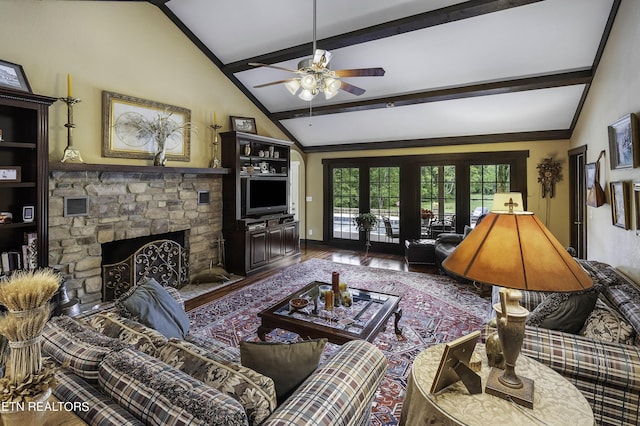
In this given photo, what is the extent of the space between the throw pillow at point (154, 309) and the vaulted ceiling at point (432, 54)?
369cm

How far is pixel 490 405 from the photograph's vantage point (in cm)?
128

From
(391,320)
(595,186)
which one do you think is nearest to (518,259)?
(391,320)

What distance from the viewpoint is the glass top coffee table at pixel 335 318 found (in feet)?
8.38

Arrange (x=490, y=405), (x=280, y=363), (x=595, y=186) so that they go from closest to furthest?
1. (x=490, y=405)
2. (x=280, y=363)
3. (x=595, y=186)

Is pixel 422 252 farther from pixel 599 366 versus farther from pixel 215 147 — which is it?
pixel 599 366

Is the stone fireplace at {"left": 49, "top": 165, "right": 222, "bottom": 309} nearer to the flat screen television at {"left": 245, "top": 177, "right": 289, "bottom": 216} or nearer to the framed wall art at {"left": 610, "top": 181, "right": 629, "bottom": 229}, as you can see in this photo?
the flat screen television at {"left": 245, "top": 177, "right": 289, "bottom": 216}

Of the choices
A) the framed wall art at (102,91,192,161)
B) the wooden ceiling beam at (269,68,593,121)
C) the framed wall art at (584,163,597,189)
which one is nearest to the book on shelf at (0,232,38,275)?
the framed wall art at (102,91,192,161)

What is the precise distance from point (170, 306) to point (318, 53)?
2492 mm

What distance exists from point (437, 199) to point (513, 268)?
5.95 m

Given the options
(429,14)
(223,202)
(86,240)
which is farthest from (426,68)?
(86,240)

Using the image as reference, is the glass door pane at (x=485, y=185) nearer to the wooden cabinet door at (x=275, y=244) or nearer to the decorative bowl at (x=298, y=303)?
the wooden cabinet door at (x=275, y=244)

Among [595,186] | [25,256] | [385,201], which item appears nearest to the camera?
[25,256]

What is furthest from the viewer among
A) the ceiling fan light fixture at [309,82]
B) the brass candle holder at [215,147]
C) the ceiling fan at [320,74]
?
the brass candle holder at [215,147]

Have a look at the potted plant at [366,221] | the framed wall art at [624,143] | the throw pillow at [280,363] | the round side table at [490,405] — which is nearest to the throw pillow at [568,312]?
the round side table at [490,405]
